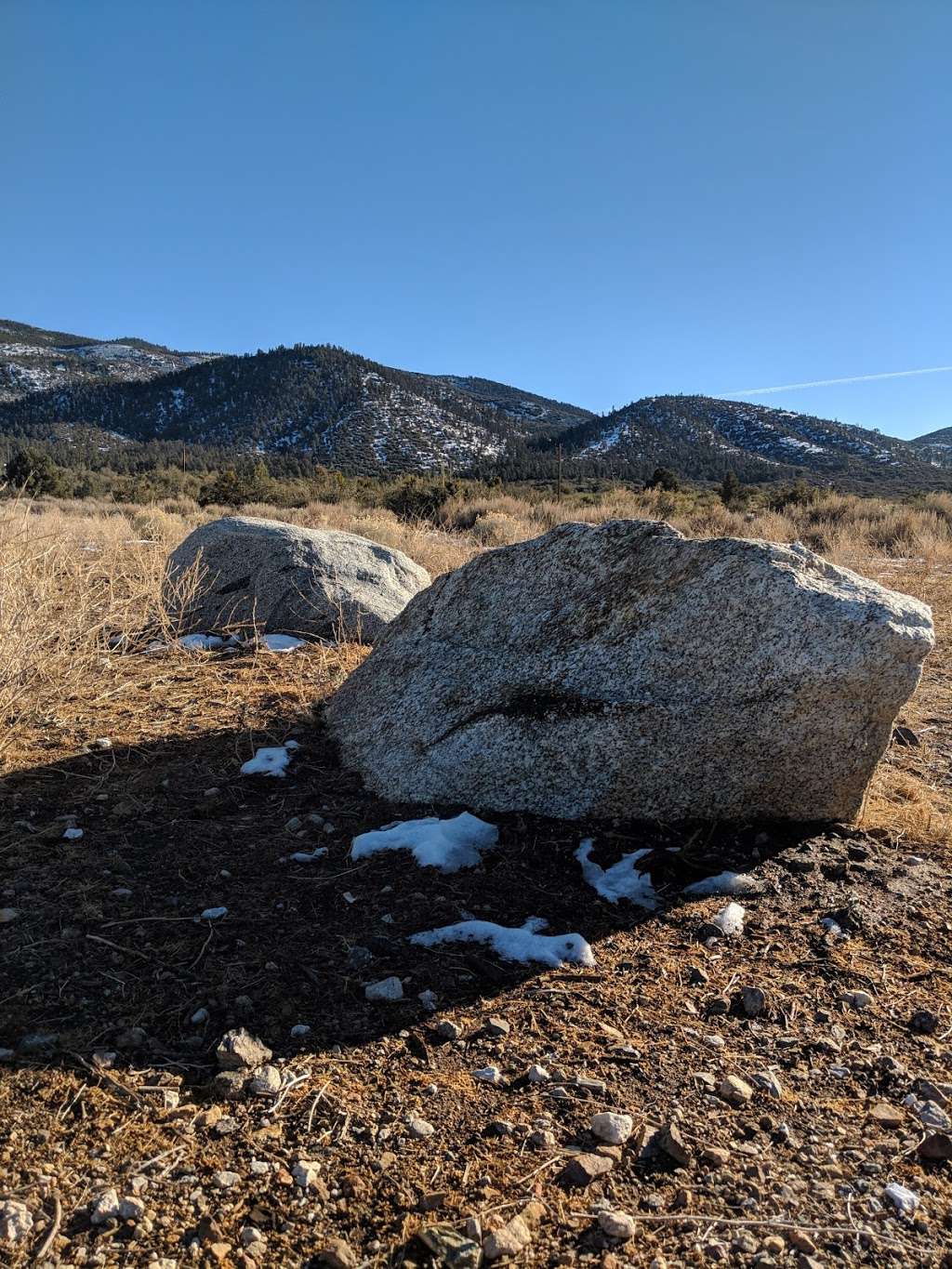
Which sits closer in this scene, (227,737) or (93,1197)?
(93,1197)

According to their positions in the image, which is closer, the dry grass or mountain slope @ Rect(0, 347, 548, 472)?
the dry grass

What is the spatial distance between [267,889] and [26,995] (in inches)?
27.1

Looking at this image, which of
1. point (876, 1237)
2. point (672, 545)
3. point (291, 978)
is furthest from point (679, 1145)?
point (672, 545)

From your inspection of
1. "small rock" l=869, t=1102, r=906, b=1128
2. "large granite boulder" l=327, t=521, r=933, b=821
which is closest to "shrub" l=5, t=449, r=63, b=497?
"large granite boulder" l=327, t=521, r=933, b=821

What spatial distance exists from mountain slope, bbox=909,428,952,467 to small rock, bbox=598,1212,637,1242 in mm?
70342

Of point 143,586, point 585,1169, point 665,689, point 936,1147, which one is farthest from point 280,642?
point 936,1147

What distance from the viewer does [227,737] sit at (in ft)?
11.4

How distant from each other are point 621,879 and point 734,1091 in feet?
2.82

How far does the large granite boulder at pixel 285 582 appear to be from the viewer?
205 inches

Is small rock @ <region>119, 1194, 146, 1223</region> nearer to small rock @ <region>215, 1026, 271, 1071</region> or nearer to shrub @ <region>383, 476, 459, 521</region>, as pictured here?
small rock @ <region>215, 1026, 271, 1071</region>

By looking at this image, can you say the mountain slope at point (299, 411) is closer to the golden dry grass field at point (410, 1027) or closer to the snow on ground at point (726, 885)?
the golden dry grass field at point (410, 1027)

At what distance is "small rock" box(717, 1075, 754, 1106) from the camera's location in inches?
63.1

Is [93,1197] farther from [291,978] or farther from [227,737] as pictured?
[227,737]

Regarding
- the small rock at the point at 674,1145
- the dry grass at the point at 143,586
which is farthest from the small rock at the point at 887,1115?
the dry grass at the point at 143,586
